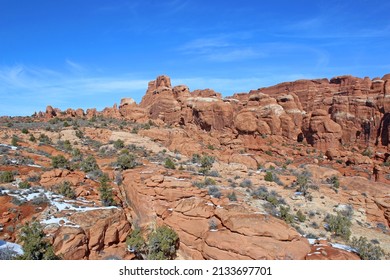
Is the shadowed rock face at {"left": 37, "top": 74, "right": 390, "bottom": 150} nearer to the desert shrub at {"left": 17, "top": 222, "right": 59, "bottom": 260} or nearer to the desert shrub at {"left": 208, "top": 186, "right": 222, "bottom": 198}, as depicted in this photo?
the desert shrub at {"left": 208, "top": 186, "right": 222, "bottom": 198}

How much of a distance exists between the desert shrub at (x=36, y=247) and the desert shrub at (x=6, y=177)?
6110mm

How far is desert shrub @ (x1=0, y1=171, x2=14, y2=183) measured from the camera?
46.8 feet

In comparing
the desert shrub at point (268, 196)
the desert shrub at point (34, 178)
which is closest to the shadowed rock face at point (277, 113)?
the desert shrub at point (268, 196)

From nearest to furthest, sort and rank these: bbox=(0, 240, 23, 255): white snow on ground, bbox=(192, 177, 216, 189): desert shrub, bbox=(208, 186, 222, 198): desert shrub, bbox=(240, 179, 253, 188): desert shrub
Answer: bbox=(0, 240, 23, 255): white snow on ground
bbox=(208, 186, 222, 198): desert shrub
bbox=(192, 177, 216, 189): desert shrub
bbox=(240, 179, 253, 188): desert shrub

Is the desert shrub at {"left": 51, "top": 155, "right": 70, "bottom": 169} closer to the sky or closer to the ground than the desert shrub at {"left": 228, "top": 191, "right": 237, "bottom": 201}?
closer to the sky

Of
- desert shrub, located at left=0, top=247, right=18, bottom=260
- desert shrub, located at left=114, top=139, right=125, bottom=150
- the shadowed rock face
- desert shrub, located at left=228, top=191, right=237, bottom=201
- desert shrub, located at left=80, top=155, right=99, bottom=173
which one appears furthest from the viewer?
the shadowed rock face

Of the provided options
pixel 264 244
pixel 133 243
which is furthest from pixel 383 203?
pixel 133 243

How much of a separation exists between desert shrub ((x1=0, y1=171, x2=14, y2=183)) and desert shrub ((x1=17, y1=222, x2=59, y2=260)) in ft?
20.0

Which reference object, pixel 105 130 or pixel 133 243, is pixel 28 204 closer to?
pixel 133 243

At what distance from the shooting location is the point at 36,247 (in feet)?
29.2

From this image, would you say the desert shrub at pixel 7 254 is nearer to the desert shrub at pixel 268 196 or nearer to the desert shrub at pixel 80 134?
the desert shrub at pixel 268 196

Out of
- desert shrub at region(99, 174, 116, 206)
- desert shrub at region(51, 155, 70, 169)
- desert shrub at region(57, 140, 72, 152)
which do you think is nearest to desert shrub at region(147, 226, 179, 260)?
desert shrub at region(99, 174, 116, 206)

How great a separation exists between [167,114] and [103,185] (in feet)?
112

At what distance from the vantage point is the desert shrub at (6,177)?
14258mm
